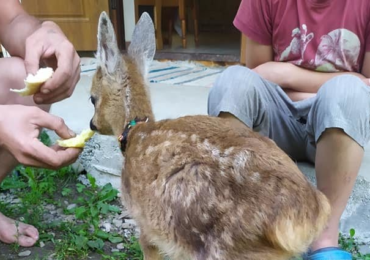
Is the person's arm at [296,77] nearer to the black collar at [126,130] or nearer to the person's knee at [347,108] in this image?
the person's knee at [347,108]

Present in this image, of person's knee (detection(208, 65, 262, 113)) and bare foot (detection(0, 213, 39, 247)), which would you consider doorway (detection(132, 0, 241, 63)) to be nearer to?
person's knee (detection(208, 65, 262, 113))

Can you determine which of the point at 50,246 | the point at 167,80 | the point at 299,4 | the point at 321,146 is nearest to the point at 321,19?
the point at 299,4

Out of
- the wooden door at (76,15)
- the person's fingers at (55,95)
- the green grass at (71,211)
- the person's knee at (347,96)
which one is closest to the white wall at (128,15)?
the wooden door at (76,15)

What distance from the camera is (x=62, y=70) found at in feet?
5.82

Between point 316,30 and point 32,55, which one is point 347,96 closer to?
point 316,30

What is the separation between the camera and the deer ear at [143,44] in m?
2.16

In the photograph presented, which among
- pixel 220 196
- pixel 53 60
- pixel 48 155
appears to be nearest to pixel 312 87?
pixel 220 196

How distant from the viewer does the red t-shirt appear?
217cm

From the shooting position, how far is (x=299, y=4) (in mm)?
2238

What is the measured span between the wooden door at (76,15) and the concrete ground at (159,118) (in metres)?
0.95

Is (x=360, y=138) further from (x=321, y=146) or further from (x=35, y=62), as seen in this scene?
(x=35, y=62)

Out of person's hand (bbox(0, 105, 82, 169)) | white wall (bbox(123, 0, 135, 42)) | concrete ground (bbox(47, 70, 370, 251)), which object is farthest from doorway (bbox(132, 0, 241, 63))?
person's hand (bbox(0, 105, 82, 169))

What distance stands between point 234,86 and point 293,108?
345 mm

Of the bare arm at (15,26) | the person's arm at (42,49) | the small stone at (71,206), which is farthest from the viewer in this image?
the small stone at (71,206)
